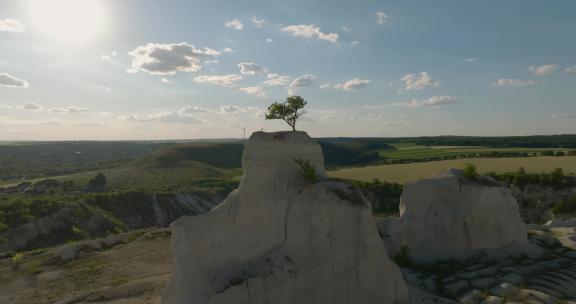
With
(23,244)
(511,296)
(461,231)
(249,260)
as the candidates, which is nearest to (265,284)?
(249,260)

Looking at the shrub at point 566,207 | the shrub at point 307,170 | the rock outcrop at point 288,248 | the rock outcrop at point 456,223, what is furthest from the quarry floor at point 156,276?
the shrub at point 566,207

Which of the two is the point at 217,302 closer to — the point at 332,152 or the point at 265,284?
the point at 265,284

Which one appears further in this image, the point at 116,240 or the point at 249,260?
the point at 116,240

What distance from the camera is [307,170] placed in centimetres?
2191

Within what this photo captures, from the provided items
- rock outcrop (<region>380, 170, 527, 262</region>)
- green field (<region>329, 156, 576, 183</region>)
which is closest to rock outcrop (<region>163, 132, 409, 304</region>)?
rock outcrop (<region>380, 170, 527, 262</region>)

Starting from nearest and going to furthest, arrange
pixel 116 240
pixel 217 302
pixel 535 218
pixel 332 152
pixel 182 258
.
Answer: pixel 217 302, pixel 182 258, pixel 116 240, pixel 535 218, pixel 332 152

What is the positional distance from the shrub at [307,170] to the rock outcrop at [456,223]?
10.5 meters

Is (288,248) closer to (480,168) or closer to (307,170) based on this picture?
(307,170)

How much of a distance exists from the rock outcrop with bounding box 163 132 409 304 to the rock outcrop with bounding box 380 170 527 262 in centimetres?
828

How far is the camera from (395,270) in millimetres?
21156

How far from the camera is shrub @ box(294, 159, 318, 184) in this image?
21.8 m

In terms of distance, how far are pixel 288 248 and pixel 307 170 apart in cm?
422

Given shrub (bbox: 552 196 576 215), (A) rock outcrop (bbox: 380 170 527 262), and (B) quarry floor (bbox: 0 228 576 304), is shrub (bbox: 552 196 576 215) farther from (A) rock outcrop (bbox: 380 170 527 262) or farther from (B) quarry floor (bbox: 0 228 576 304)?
(A) rock outcrop (bbox: 380 170 527 262)

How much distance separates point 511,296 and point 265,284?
42.4ft
